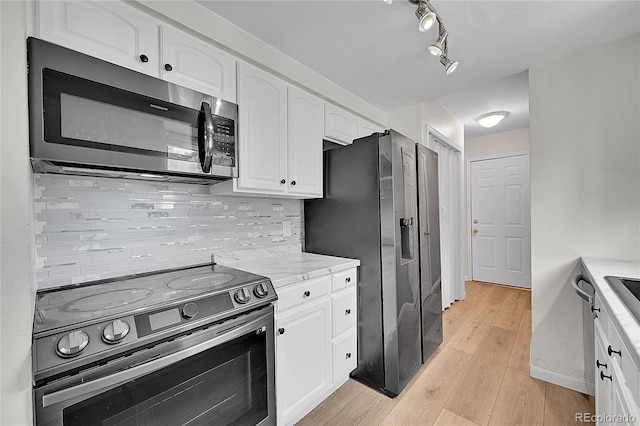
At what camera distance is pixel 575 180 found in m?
1.90

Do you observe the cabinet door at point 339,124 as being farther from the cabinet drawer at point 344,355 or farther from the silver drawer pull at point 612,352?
the silver drawer pull at point 612,352

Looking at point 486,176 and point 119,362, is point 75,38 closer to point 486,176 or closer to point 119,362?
point 119,362

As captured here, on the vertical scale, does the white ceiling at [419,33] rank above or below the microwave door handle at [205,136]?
above

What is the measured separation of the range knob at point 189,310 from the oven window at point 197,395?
17cm

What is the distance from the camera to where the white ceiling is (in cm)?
153

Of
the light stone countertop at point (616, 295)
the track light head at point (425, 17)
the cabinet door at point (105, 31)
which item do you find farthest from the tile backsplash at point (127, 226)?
the light stone countertop at point (616, 295)

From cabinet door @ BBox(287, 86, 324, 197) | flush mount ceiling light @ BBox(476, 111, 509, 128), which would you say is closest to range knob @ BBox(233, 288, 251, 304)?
cabinet door @ BBox(287, 86, 324, 197)

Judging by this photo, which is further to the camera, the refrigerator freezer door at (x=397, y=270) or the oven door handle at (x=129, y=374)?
the refrigerator freezer door at (x=397, y=270)

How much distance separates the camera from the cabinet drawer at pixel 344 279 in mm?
1799

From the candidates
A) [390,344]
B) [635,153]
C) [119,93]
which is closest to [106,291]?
[119,93]

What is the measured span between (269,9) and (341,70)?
809mm

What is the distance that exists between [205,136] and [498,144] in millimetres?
4678

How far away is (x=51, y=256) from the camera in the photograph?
122 centimetres

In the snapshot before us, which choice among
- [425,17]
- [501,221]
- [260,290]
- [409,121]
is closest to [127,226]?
[260,290]
